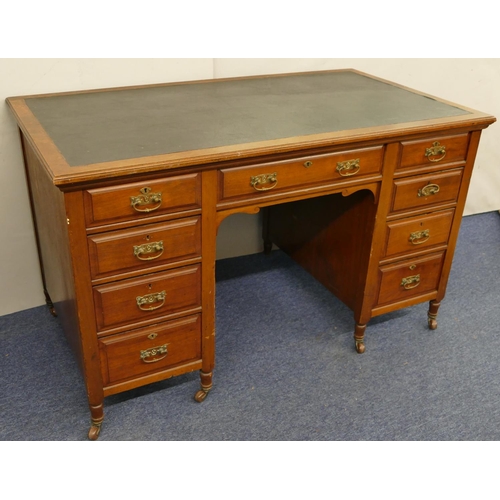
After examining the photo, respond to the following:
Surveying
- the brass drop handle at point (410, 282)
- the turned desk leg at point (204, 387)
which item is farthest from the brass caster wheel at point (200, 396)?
the brass drop handle at point (410, 282)

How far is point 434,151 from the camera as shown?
1908 millimetres

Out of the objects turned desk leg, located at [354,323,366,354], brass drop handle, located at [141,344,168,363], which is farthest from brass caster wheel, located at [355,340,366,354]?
brass drop handle, located at [141,344,168,363]

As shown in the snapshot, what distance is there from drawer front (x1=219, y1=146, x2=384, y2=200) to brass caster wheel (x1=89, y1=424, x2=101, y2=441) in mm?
766

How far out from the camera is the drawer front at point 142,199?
4.83ft

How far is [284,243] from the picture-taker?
2568 mm

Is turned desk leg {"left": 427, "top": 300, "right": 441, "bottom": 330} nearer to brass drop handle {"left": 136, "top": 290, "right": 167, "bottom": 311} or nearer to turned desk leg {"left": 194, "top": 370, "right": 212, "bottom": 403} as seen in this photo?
turned desk leg {"left": 194, "top": 370, "right": 212, "bottom": 403}

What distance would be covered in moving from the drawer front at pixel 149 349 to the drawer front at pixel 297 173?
409mm

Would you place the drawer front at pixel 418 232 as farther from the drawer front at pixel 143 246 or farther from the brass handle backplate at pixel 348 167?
the drawer front at pixel 143 246

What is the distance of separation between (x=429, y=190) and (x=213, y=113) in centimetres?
73

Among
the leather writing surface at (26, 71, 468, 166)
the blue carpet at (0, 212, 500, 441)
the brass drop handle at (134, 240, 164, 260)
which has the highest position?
the leather writing surface at (26, 71, 468, 166)

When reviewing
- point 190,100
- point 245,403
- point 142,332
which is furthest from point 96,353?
point 190,100

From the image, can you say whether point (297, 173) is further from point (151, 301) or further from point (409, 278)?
point (409, 278)

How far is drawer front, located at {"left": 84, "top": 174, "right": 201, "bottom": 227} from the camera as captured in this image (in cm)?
147

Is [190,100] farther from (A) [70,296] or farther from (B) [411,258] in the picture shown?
(B) [411,258]
